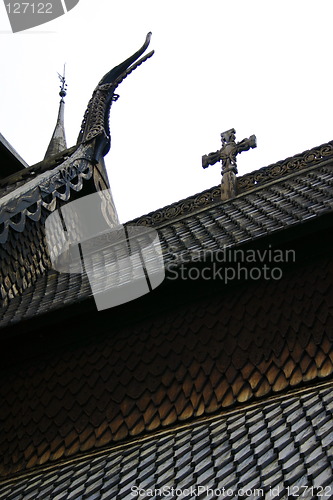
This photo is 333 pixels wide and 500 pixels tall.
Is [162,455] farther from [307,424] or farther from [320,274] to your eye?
[320,274]

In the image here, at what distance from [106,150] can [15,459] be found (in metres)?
5.01

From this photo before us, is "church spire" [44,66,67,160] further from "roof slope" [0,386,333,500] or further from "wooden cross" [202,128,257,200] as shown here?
"roof slope" [0,386,333,500]

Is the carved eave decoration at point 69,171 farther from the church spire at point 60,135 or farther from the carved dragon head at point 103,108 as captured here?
the church spire at point 60,135

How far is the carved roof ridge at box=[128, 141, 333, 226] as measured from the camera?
6.95 m

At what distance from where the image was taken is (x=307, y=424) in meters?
3.55

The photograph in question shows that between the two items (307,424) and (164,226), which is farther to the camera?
(164,226)

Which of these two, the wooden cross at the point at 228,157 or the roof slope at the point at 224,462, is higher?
the wooden cross at the point at 228,157

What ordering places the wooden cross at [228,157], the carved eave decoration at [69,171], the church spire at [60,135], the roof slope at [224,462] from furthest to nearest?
the church spire at [60,135] → the wooden cross at [228,157] → the carved eave decoration at [69,171] → the roof slope at [224,462]

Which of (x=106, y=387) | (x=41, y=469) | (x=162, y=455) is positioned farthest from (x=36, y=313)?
(x=162, y=455)

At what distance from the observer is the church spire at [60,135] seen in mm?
12125

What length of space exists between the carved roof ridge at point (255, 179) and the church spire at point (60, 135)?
478 centimetres

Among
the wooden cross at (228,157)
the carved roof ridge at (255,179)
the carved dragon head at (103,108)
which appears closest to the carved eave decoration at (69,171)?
the carved dragon head at (103,108)

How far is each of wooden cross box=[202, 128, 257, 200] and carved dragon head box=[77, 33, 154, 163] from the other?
1.61 meters

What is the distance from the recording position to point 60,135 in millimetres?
12766
